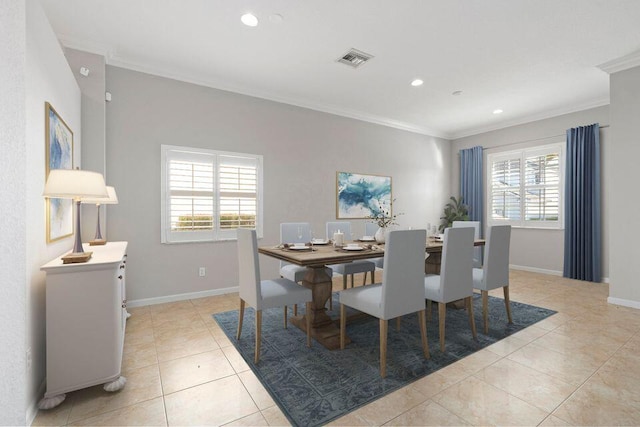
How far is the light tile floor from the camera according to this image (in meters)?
1.62

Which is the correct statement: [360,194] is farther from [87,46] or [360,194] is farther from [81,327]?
[81,327]

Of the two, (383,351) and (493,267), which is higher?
(493,267)

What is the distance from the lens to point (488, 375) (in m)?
2.04

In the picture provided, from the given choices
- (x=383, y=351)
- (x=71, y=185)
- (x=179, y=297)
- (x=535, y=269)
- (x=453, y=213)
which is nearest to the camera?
(x=71, y=185)

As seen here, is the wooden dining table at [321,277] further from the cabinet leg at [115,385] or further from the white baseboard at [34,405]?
the white baseboard at [34,405]

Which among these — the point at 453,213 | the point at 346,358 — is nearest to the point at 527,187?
the point at 453,213

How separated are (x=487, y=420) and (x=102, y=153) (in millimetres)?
3985

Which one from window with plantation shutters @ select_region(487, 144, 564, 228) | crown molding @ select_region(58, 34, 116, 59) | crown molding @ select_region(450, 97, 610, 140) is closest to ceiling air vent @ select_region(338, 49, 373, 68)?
crown molding @ select_region(58, 34, 116, 59)

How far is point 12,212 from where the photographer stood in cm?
119

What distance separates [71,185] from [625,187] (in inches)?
213

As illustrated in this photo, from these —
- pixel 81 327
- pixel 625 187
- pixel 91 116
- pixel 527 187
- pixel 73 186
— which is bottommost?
pixel 81 327

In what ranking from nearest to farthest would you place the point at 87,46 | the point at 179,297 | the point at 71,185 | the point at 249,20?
the point at 71,185 → the point at 249,20 → the point at 87,46 → the point at 179,297

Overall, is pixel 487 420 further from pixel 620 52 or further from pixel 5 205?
pixel 620 52

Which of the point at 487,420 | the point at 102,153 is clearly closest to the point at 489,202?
the point at 487,420
